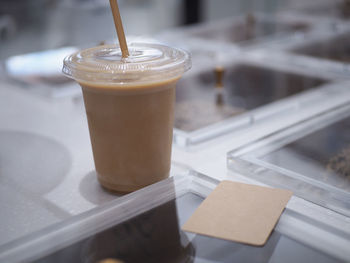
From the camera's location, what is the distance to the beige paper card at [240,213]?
0.56 m

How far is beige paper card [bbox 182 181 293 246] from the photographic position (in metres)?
0.56

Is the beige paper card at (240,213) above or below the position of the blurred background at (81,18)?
above

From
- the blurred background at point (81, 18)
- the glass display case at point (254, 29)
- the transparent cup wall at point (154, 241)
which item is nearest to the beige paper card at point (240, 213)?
the transparent cup wall at point (154, 241)

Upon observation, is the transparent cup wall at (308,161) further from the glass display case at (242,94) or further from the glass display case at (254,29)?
the glass display case at (254,29)

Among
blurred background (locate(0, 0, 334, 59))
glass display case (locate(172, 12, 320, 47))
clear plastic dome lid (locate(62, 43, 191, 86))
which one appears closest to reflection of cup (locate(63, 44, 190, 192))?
clear plastic dome lid (locate(62, 43, 191, 86))

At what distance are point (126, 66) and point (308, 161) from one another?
37 centimetres

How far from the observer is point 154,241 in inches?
21.7

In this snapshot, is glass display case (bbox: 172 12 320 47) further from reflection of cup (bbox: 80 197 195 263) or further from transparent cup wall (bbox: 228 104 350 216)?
reflection of cup (bbox: 80 197 195 263)

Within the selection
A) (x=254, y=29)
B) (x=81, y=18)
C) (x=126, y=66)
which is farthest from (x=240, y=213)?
(x=81, y=18)

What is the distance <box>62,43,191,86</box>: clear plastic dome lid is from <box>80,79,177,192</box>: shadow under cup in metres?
0.01

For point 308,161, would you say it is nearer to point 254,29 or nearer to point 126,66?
point 126,66

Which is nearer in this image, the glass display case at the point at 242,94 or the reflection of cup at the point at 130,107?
the reflection of cup at the point at 130,107

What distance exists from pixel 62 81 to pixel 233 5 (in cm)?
344

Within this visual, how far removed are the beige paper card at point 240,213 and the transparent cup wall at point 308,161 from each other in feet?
0.19
